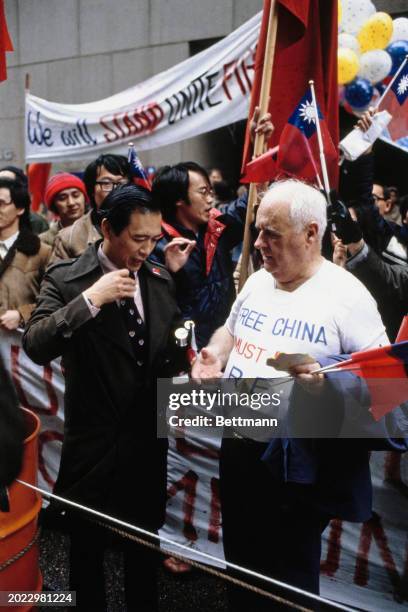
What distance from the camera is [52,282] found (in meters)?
2.53

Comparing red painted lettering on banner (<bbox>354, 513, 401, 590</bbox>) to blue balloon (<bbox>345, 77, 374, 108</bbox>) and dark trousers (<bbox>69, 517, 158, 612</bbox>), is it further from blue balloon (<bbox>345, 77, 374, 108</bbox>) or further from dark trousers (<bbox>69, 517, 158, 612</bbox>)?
blue balloon (<bbox>345, 77, 374, 108</bbox>)

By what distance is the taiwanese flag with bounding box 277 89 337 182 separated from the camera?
321cm

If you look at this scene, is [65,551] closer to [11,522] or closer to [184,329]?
[11,522]

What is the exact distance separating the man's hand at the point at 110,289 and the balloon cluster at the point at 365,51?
367cm

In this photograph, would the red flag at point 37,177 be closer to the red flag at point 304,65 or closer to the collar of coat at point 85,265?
the red flag at point 304,65

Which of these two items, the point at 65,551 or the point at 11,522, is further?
the point at 65,551

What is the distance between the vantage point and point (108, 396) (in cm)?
247

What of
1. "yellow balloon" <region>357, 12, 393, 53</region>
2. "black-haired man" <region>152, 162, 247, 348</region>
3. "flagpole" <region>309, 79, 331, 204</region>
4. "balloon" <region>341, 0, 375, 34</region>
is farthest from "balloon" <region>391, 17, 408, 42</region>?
"black-haired man" <region>152, 162, 247, 348</region>

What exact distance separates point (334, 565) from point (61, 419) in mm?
1749

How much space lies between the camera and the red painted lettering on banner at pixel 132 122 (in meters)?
5.46

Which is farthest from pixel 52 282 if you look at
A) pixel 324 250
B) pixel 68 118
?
pixel 68 118

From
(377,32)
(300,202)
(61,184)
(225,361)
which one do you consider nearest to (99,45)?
(377,32)

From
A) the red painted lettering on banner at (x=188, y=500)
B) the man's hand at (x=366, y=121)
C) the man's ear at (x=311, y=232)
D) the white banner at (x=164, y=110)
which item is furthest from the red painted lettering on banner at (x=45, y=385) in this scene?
the white banner at (x=164, y=110)

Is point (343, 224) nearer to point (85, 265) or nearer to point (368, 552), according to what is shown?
point (85, 265)
